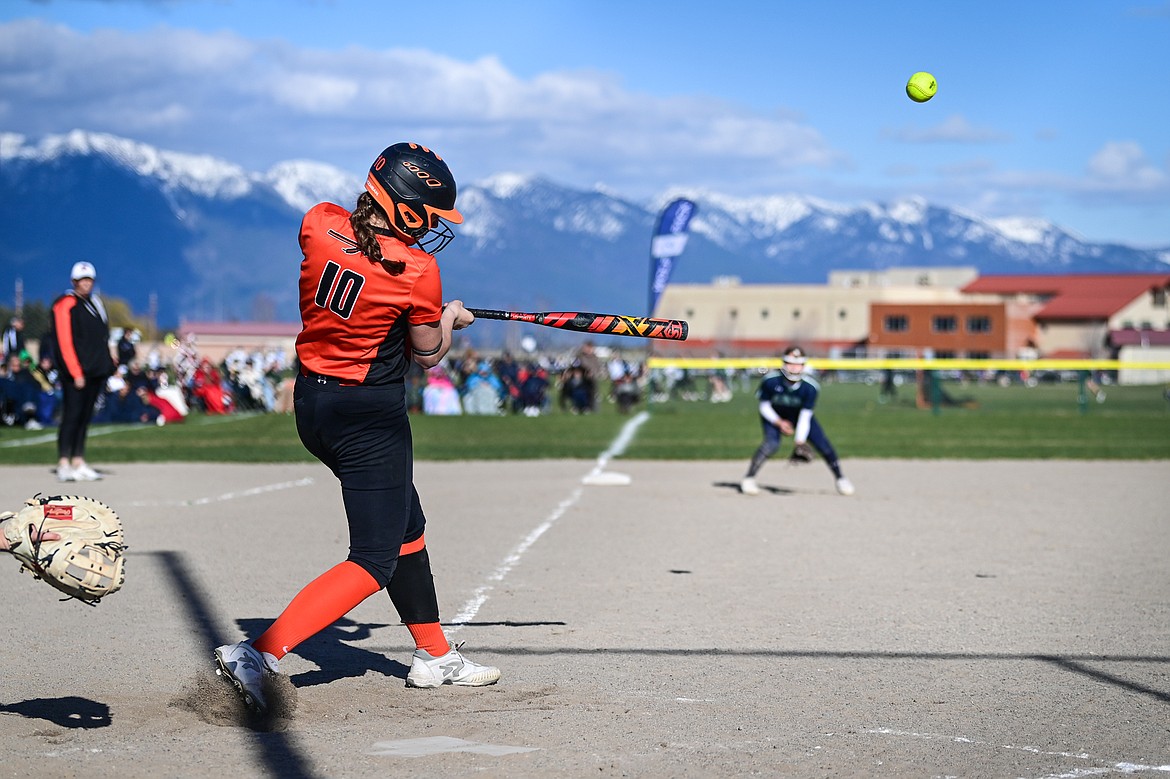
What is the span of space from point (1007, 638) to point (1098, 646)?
45cm

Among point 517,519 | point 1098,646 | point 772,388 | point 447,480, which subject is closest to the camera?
point 1098,646

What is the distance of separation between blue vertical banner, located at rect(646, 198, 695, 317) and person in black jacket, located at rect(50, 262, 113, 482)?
1778 cm

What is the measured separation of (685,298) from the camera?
150000 mm

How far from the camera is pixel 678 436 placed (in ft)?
80.5

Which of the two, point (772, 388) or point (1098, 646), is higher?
point (772, 388)

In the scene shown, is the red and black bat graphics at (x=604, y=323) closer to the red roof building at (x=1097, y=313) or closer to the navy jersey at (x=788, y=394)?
the navy jersey at (x=788, y=394)

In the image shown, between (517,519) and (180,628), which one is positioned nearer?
(180,628)

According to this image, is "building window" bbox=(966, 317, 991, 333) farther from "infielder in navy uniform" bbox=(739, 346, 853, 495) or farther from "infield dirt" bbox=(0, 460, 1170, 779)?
"infield dirt" bbox=(0, 460, 1170, 779)

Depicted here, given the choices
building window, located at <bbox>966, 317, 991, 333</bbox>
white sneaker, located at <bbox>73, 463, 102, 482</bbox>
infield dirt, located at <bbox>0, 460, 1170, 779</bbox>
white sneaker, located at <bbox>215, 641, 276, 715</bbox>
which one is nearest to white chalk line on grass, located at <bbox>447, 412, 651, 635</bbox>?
infield dirt, located at <bbox>0, 460, 1170, 779</bbox>

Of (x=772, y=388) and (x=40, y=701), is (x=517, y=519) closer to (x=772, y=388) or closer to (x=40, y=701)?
(x=772, y=388)

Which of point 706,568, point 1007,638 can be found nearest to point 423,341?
point 1007,638

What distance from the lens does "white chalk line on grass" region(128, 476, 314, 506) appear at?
523 inches

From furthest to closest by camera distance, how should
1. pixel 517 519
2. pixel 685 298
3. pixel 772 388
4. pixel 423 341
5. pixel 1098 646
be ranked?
pixel 685 298 → pixel 772 388 → pixel 517 519 → pixel 1098 646 → pixel 423 341

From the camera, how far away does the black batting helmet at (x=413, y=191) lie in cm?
520
